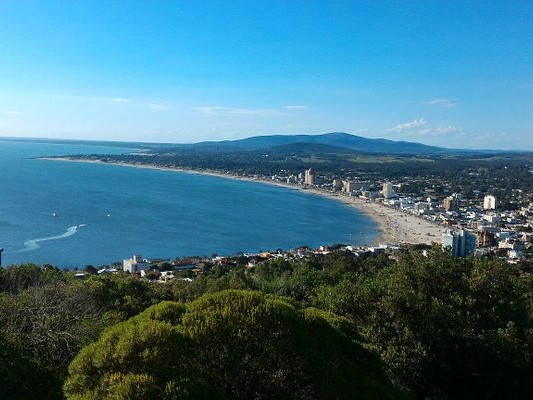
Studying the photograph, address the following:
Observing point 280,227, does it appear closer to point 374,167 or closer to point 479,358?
point 479,358

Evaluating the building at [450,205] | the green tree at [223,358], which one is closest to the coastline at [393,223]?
the building at [450,205]

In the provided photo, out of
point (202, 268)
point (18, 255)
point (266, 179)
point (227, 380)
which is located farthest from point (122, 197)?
point (227, 380)

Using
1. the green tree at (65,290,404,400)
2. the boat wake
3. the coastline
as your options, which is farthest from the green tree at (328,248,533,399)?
the coastline

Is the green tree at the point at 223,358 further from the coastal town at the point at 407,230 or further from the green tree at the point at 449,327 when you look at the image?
the coastal town at the point at 407,230

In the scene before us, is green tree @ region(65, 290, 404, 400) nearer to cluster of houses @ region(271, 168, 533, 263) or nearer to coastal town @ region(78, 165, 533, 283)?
coastal town @ region(78, 165, 533, 283)

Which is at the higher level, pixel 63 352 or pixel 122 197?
pixel 63 352

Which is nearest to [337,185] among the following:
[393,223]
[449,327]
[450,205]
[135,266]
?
[450,205]
